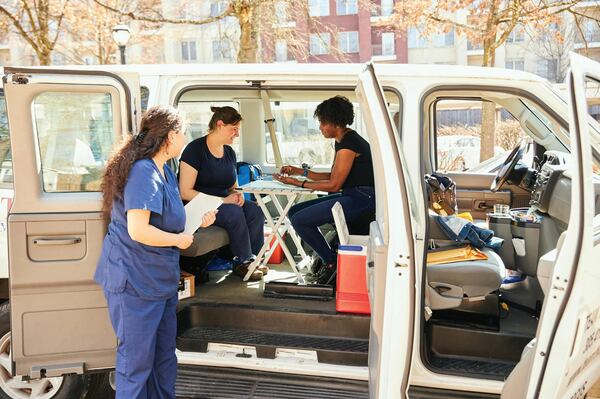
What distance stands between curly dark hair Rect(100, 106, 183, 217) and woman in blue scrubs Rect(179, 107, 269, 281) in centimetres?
122

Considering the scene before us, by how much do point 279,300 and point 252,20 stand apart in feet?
27.1

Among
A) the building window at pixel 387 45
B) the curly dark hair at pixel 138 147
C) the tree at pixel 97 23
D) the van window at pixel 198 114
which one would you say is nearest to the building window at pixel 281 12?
the tree at pixel 97 23

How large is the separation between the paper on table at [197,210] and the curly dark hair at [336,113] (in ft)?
4.36

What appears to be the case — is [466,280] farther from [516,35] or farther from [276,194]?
[516,35]

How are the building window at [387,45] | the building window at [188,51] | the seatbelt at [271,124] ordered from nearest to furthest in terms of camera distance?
the seatbelt at [271,124]
the building window at [387,45]
the building window at [188,51]

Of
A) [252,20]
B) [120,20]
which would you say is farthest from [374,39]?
[252,20]

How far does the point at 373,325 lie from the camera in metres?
2.47

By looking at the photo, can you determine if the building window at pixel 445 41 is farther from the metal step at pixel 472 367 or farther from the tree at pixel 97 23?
the metal step at pixel 472 367

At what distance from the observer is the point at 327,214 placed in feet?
13.1

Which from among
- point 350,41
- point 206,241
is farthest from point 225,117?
point 350,41

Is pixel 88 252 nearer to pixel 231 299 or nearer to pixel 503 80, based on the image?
pixel 231 299

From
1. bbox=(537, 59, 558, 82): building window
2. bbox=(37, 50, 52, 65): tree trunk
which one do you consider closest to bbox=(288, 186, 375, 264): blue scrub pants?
bbox=(37, 50, 52, 65): tree trunk

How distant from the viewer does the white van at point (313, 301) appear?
92.2 inches

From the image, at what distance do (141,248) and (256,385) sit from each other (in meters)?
1.03
